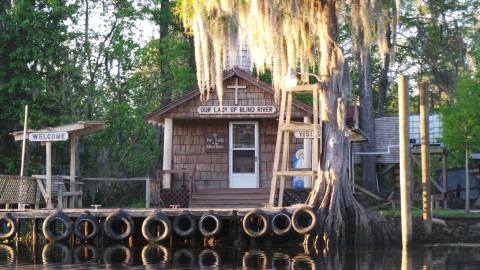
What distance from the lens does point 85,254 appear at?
17.5 m

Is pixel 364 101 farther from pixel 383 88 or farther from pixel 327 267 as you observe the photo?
pixel 327 267

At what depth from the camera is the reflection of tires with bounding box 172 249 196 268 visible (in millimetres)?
15336

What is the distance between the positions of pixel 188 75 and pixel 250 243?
12937 millimetres

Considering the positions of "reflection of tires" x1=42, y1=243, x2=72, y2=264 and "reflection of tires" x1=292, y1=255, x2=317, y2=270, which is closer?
"reflection of tires" x1=292, y1=255, x2=317, y2=270

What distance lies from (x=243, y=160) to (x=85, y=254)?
7772 millimetres

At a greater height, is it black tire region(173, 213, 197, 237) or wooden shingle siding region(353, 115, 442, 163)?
wooden shingle siding region(353, 115, 442, 163)

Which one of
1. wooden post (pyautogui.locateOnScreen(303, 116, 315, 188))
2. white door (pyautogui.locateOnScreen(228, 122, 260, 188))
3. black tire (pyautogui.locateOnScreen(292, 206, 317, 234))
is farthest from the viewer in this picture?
white door (pyautogui.locateOnScreen(228, 122, 260, 188))

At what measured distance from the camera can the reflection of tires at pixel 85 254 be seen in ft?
53.8

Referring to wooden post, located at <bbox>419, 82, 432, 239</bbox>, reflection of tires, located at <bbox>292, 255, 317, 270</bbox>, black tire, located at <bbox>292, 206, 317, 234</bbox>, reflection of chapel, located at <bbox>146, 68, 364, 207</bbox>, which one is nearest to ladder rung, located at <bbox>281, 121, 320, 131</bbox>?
black tire, located at <bbox>292, 206, 317, 234</bbox>

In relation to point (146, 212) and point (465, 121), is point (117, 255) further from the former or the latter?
point (465, 121)

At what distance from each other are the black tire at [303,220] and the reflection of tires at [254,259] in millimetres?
1118

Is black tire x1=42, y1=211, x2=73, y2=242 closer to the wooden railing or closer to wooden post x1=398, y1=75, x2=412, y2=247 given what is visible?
the wooden railing

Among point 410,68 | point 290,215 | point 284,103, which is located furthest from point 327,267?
point 410,68

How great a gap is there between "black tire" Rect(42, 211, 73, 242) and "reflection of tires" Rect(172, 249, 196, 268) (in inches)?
119
